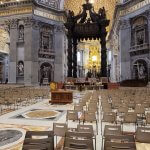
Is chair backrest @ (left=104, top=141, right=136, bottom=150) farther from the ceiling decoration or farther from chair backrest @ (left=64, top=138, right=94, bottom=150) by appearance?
the ceiling decoration

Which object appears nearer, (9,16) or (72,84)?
(72,84)

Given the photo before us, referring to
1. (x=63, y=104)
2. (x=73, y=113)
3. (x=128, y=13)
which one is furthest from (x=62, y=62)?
(x=73, y=113)

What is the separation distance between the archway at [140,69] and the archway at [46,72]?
13033 millimetres

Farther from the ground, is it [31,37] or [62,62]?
[31,37]

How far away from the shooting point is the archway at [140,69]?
84.5 feet

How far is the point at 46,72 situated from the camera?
105ft

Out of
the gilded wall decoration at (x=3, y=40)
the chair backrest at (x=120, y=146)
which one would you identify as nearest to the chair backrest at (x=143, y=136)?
the chair backrest at (x=120, y=146)

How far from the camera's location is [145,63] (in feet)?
85.5

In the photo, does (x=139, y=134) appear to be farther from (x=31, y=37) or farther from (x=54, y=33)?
(x=54, y=33)

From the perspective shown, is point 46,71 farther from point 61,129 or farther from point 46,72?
point 61,129

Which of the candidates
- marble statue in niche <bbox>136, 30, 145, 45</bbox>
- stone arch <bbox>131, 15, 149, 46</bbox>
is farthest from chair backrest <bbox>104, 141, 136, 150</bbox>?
marble statue in niche <bbox>136, 30, 145, 45</bbox>

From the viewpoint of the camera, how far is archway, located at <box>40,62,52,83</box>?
102 feet

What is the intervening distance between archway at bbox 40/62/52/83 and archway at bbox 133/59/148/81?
13033mm

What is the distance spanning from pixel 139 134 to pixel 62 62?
28664 millimetres
